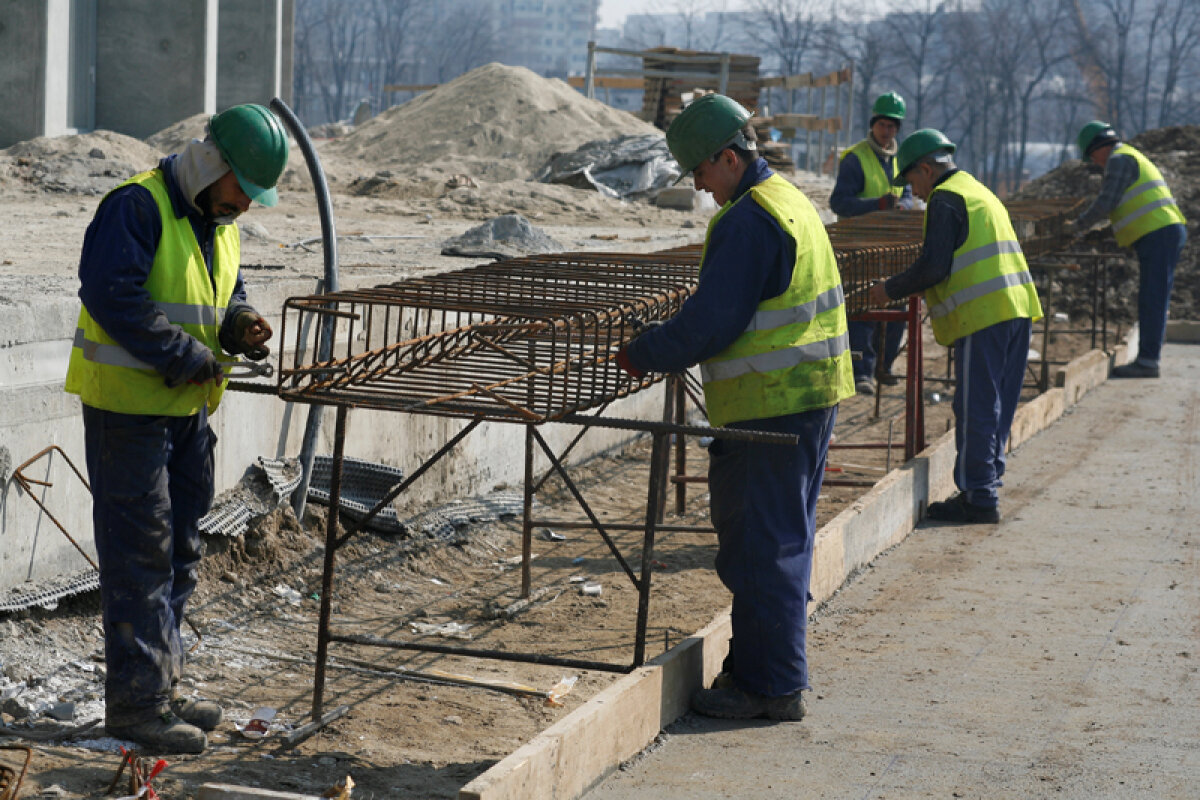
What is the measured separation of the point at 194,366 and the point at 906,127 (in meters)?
69.5

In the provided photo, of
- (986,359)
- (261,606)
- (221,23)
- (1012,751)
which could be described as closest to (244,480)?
(261,606)

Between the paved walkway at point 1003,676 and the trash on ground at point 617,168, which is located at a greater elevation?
the trash on ground at point 617,168

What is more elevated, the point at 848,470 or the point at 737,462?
the point at 737,462

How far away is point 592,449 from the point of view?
9656 mm

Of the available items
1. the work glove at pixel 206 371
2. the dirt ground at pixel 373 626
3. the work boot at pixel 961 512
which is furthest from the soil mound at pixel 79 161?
the work glove at pixel 206 371

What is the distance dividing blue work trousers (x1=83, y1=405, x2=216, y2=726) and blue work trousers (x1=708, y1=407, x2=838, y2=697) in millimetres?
1793

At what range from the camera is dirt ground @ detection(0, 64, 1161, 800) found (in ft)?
14.2

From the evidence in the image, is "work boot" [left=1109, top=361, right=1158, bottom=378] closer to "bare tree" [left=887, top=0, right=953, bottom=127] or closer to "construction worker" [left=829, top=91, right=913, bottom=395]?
"construction worker" [left=829, top=91, right=913, bottom=395]

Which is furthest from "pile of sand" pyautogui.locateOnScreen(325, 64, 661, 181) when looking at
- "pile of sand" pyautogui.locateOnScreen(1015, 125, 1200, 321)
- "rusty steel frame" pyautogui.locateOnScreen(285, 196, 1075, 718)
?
"rusty steel frame" pyautogui.locateOnScreen(285, 196, 1075, 718)

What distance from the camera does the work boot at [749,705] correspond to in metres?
4.67

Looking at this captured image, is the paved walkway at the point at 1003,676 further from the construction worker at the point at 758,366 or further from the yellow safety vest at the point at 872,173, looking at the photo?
the yellow safety vest at the point at 872,173

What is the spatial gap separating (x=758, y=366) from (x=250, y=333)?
1665 mm

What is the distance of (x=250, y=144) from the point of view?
416 centimetres

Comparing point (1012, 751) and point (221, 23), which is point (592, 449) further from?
point (221, 23)
